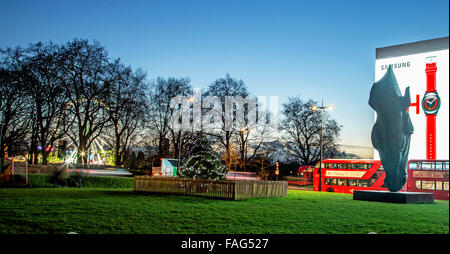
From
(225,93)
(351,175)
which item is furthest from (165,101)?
(351,175)

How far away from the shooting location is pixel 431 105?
1446 inches

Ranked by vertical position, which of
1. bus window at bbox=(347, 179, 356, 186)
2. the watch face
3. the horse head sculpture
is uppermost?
the watch face

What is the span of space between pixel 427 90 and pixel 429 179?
12931 millimetres

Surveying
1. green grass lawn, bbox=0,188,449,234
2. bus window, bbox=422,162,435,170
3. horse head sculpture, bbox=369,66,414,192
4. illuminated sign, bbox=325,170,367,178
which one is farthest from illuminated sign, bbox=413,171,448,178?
green grass lawn, bbox=0,188,449,234

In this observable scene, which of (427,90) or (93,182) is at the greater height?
(427,90)

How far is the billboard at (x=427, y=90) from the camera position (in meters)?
35.8

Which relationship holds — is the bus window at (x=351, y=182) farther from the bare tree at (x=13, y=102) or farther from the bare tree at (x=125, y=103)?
the bare tree at (x=13, y=102)

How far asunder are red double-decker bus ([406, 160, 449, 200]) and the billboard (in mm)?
8677

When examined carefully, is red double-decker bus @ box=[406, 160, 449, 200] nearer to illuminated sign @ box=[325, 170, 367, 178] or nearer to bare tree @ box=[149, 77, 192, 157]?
illuminated sign @ box=[325, 170, 367, 178]

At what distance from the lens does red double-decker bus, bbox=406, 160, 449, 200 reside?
27062 millimetres

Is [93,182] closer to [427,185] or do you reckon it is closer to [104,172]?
[104,172]
